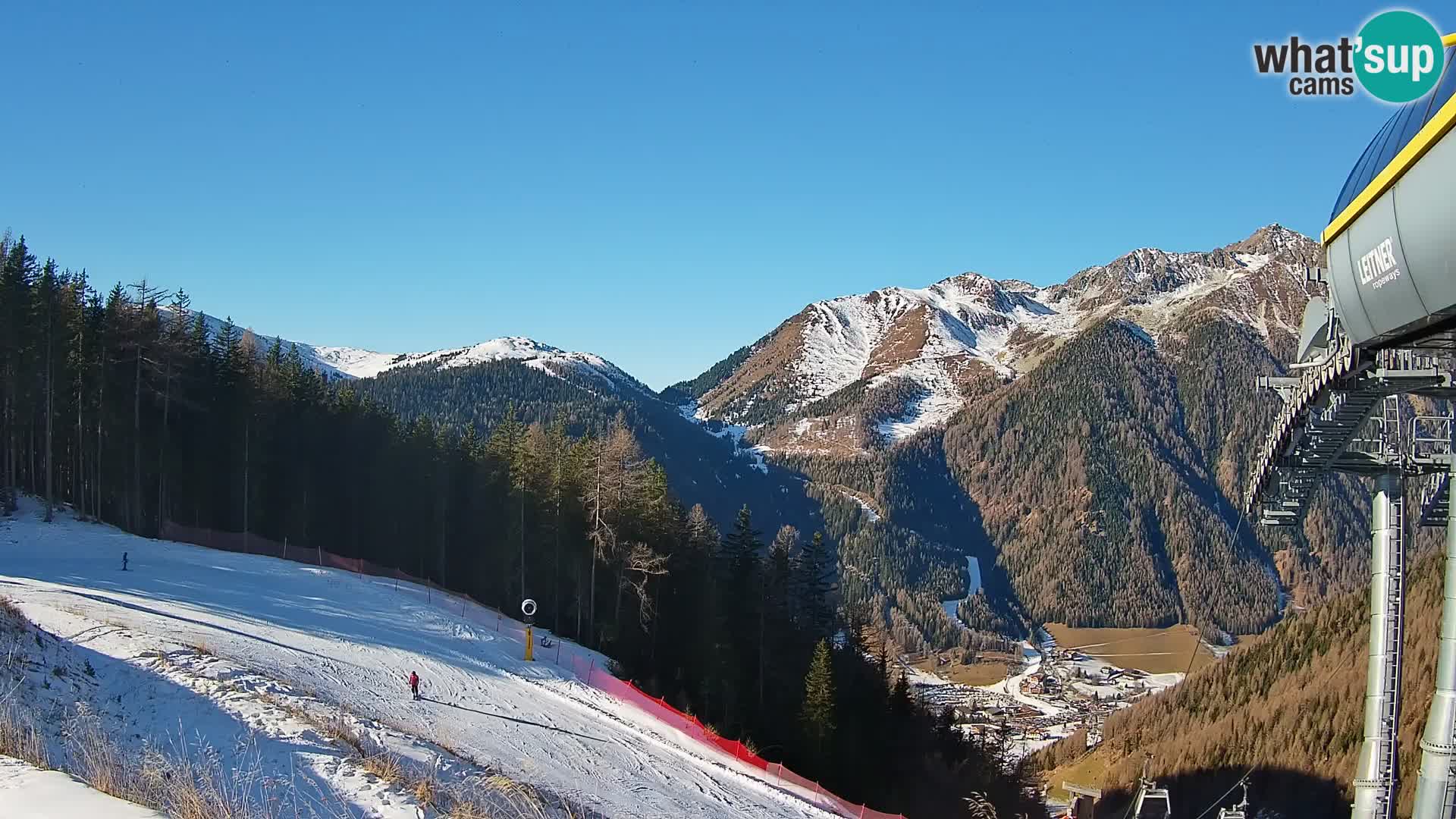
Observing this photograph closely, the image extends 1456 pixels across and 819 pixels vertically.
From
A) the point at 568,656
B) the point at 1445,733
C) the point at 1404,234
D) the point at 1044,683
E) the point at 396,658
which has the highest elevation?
the point at 1404,234

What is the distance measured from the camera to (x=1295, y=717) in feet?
144

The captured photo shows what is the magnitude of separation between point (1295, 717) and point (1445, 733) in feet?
116

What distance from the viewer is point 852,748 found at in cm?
4022

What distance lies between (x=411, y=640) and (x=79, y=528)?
56.1 ft

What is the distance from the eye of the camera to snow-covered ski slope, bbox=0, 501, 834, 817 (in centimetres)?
1872

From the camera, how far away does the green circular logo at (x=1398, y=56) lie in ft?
27.1

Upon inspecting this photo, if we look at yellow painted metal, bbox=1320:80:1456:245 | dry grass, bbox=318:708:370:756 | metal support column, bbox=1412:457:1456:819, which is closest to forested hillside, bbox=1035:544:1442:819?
metal support column, bbox=1412:457:1456:819

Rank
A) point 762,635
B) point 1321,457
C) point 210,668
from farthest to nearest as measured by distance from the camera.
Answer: point 762,635 < point 1321,457 < point 210,668

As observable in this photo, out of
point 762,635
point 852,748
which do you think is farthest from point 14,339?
point 852,748

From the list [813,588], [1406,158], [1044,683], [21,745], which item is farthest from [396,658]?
[1044,683]

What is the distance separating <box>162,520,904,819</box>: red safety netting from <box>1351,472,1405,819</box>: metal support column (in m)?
10.8

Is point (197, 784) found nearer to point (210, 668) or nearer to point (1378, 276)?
point (1378, 276)

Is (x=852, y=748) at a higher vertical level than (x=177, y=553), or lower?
lower

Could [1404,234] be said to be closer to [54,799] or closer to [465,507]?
[54,799]
